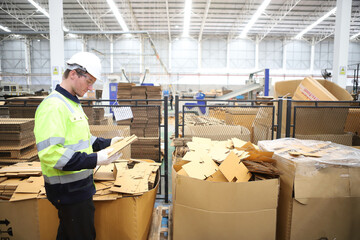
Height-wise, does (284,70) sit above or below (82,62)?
above

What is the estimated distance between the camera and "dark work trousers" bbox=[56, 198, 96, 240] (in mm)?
1535

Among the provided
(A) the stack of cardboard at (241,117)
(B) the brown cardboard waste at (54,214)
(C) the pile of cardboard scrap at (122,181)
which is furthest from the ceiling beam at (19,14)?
(C) the pile of cardboard scrap at (122,181)

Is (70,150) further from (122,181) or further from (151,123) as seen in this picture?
(151,123)

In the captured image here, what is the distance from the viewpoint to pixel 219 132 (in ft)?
12.6

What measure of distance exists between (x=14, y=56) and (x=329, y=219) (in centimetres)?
3010

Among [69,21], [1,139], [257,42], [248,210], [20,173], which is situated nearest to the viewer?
[248,210]

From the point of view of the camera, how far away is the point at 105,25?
67.3 ft

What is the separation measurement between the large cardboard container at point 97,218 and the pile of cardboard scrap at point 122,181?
0.07 metres

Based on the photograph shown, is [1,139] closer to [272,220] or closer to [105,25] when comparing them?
[272,220]

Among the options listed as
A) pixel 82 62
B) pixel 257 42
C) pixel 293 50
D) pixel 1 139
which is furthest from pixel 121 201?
pixel 293 50

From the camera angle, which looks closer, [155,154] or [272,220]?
[272,220]

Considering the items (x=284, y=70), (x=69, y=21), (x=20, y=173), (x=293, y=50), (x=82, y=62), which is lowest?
(x=20, y=173)

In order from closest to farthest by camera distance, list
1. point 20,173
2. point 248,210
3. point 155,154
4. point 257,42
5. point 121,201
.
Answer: point 248,210
point 121,201
point 20,173
point 155,154
point 257,42

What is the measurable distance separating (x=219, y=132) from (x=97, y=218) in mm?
2432
